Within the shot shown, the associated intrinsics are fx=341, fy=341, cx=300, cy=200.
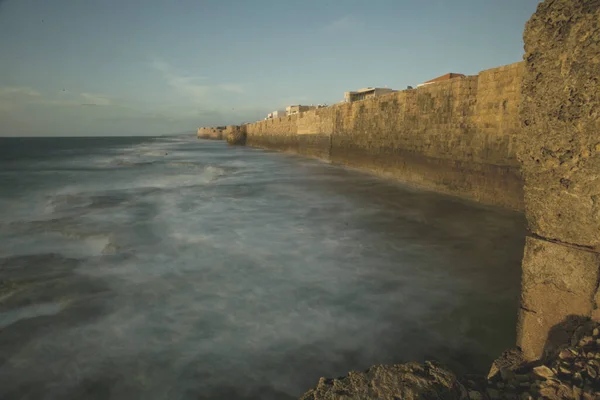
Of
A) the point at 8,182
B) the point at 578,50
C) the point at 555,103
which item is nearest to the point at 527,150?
the point at 555,103

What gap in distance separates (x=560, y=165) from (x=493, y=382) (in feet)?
4.01

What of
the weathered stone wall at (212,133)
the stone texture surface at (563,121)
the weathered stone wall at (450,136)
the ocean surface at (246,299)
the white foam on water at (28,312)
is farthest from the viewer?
the weathered stone wall at (212,133)

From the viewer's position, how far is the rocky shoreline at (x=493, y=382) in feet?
4.60

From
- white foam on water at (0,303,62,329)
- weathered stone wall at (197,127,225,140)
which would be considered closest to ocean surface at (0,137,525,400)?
white foam on water at (0,303,62,329)

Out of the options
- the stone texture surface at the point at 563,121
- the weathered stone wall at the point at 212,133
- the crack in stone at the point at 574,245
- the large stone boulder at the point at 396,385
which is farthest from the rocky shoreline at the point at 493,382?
the weathered stone wall at the point at 212,133

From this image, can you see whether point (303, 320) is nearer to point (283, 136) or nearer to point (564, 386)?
point (564, 386)

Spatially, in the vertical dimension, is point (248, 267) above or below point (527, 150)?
below

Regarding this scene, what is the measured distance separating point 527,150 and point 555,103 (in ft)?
0.97

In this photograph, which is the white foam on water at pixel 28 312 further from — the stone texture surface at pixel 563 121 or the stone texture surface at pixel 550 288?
the stone texture surface at pixel 563 121

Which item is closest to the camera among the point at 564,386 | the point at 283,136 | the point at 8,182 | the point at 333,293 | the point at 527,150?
→ the point at 564,386

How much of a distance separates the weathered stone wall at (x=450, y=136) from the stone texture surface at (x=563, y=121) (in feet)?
9.27

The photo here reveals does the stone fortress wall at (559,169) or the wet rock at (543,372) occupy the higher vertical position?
the stone fortress wall at (559,169)

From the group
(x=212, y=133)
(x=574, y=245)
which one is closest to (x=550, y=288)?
(x=574, y=245)

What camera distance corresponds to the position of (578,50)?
69.9 inches
